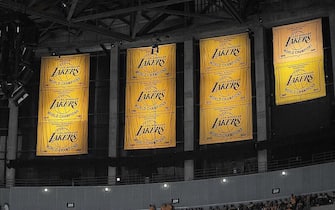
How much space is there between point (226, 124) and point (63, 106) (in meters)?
11.6

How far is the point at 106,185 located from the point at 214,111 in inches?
333

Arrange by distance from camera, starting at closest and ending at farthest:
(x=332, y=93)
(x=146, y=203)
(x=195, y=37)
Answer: (x=332, y=93)
(x=146, y=203)
(x=195, y=37)

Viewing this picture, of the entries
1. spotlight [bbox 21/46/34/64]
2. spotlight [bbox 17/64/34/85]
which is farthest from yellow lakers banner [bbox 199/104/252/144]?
spotlight [bbox 21/46/34/64]

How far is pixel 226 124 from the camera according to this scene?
143ft

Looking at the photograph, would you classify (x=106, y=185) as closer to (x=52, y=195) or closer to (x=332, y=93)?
(x=52, y=195)

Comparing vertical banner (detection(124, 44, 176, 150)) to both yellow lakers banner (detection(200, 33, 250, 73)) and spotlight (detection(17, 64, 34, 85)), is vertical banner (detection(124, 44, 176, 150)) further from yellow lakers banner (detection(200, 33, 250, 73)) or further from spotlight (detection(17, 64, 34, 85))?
spotlight (detection(17, 64, 34, 85))

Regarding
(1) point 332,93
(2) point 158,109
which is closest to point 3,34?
(2) point 158,109

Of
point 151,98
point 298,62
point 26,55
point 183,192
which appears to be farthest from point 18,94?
point 298,62

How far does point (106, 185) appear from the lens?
45.0 metres

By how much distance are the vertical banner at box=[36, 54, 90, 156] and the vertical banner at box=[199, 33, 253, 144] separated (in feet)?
27.2

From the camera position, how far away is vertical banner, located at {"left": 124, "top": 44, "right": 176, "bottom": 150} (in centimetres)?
4538

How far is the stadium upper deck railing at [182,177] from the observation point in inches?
1608

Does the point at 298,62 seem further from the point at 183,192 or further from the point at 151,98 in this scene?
the point at 183,192

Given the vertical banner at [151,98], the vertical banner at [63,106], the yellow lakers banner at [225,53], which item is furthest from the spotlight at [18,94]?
the yellow lakers banner at [225,53]
